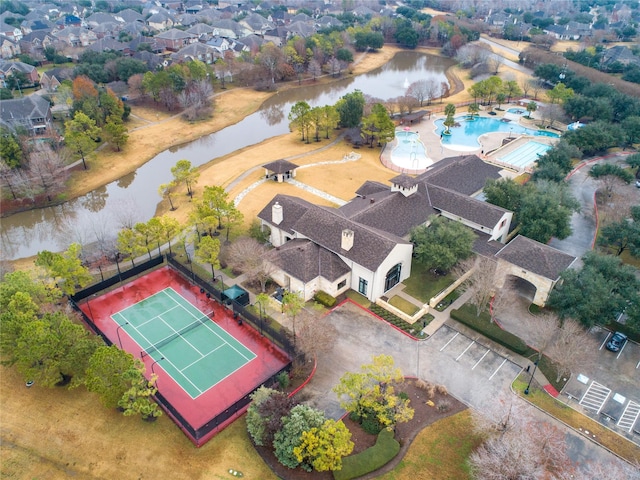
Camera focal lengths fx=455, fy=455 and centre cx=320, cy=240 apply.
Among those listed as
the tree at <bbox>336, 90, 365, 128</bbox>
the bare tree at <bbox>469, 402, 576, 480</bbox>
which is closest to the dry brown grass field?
the bare tree at <bbox>469, 402, 576, 480</bbox>

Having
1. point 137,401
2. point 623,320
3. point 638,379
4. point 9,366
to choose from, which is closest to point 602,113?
point 623,320

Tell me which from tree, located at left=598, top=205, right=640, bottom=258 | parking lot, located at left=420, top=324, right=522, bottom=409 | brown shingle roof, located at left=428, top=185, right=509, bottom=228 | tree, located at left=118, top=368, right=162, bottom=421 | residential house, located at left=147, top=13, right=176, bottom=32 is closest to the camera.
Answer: tree, located at left=118, top=368, right=162, bottom=421

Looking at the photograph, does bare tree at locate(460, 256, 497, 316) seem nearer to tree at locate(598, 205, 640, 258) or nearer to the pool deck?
tree at locate(598, 205, 640, 258)

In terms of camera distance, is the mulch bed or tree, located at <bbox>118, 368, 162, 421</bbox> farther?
tree, located at <bbox>118, 368, 162, 421</bbox>

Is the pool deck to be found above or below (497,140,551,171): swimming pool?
above

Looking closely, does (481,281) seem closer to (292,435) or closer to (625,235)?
(625,235)

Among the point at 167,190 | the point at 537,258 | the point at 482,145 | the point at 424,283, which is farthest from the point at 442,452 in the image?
the point at 482,145

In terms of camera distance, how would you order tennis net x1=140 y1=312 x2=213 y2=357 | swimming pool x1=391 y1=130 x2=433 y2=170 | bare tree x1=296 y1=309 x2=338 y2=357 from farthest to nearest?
swimming pool x1=391 y1=130 x2=433 y2=170 < tennis net x1=140 y1=312 x2=213 y2=357 < bare tree x1=296 y1=309 x2=338 y2=357

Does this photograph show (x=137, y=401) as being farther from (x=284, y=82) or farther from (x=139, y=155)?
(x=284, y=82)

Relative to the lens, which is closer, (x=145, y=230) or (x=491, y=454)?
(x=491, y=454)
